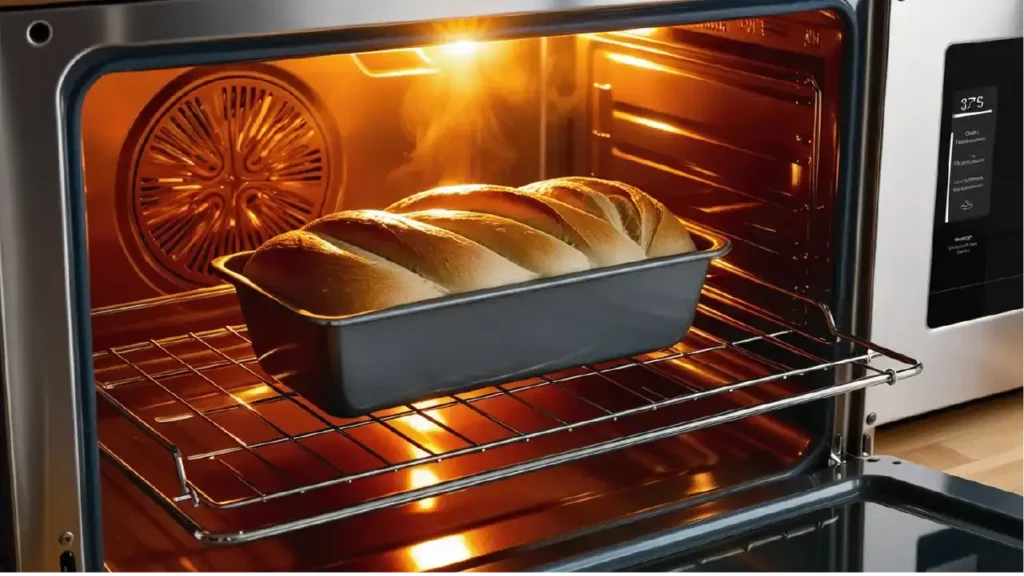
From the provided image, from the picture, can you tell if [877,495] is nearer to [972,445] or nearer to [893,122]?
[972,445]

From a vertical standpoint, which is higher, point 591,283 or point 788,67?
point 788,67

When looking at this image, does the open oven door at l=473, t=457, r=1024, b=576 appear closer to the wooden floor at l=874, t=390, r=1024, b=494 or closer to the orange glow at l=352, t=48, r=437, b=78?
the wooden floor at l=874, t=390, r=1024, b=494

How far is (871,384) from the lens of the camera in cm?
111

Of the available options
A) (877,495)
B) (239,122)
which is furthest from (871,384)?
(239,122)

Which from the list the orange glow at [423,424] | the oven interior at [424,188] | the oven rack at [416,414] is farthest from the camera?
the orange glow at [423,424]

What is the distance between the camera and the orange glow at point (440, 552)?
3.40ft

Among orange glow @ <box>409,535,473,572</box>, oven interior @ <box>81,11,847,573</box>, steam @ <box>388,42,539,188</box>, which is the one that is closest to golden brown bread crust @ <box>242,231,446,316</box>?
oven interior @ <box>81,11,847,573</box>

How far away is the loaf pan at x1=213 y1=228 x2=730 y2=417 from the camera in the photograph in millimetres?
972

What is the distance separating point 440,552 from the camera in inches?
41.6

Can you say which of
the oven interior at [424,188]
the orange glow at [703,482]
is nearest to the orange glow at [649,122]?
the oven interior at [424,188]

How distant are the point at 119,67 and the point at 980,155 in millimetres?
817

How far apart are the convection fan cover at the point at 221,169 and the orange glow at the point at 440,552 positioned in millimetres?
376

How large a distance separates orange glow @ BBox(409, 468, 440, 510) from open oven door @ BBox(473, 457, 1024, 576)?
0.47ft

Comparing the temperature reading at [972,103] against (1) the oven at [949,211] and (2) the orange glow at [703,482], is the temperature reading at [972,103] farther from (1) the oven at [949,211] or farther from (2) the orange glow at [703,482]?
(2) the orange glow at [703,482]
